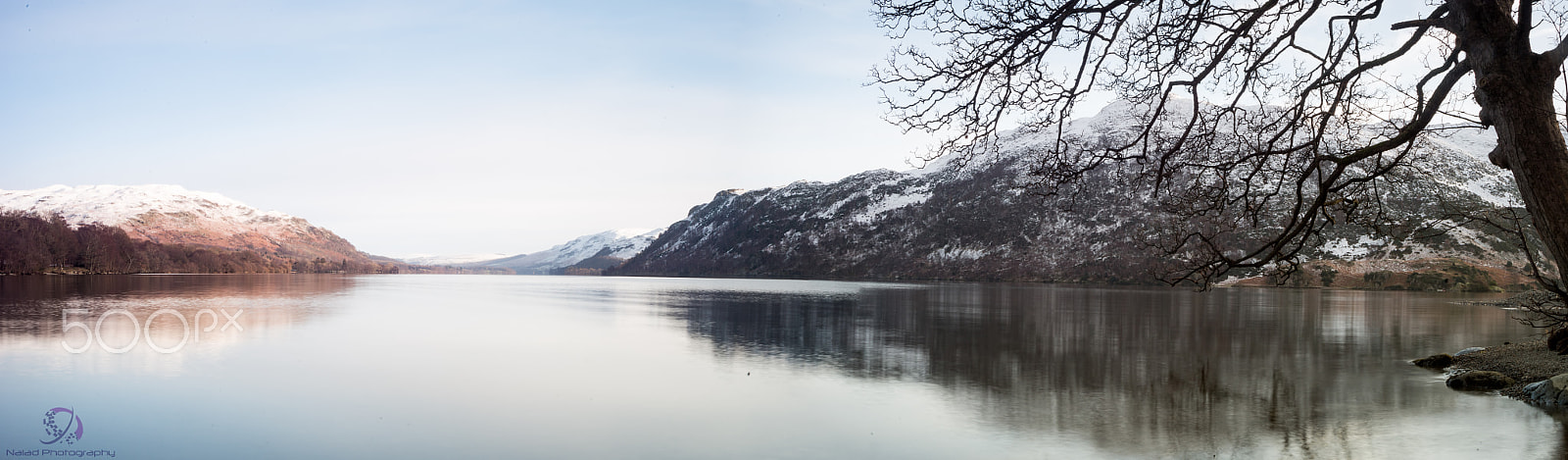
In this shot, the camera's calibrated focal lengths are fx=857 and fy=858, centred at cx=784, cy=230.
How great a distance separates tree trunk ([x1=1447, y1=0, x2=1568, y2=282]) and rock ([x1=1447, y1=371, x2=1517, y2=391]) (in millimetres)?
12360

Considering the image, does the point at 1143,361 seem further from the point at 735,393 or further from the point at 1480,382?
the point at 735,393

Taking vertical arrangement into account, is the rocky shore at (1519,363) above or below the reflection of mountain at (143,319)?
above

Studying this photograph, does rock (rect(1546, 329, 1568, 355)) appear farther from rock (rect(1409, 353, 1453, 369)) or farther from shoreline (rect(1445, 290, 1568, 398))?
rock (rect(1409, 353, 1453, 369))

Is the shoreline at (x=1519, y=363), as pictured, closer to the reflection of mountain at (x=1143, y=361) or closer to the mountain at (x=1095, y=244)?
the reflection of mountain at (x=1143, y=361)

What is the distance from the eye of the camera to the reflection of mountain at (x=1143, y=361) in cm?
1299

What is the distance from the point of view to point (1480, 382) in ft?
52.9

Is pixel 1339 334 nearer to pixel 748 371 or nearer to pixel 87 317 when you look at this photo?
pixel 748 371

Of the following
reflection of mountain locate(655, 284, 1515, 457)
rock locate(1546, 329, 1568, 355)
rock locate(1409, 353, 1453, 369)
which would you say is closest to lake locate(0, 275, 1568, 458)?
reflection of mountain locate(655, 284, 1515, 457)

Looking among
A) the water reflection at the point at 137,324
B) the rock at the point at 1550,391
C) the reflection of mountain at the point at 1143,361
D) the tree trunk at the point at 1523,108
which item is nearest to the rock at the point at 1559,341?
the reflection of mountain at the point at 1143,361

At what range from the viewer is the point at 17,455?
35.0ft

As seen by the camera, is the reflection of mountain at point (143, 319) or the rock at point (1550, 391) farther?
the reflection of mountain at point (143, 319)

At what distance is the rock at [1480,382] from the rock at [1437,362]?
3.65 m

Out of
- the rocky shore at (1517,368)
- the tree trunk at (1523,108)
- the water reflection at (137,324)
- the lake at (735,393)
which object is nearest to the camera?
the tree trunk at (1523,108)

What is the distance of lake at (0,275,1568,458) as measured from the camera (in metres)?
11.4
